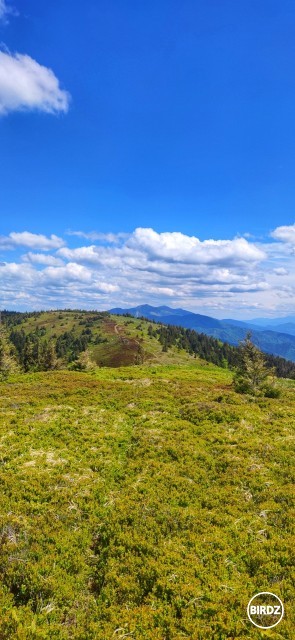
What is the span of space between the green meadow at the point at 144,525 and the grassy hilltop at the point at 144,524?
4 centimetres

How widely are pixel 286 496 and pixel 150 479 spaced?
548 centimetres

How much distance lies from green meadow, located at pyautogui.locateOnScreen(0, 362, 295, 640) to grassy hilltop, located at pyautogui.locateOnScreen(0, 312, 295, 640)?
0.13ft

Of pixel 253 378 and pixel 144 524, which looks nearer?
pixel 144 524

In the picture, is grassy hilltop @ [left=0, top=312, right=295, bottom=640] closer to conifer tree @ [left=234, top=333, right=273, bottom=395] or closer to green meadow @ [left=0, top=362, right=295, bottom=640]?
green meadow @ [left=0, top=362, right=295, bottom=640]

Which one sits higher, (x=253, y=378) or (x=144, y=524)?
(x=253, y=378)

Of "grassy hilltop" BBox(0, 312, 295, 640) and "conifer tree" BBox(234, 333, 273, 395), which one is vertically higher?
"conifer tree" BBox(234, 333, 273, 395)

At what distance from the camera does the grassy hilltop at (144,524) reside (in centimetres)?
824

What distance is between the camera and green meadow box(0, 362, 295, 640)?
27.0 feet

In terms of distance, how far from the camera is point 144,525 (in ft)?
37.7

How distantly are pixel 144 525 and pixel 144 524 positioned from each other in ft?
0.21

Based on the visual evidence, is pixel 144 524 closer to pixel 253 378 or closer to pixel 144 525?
pixel 144 525

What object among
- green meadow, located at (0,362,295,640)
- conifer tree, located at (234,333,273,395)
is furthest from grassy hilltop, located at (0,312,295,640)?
conifer tree, located at (234,333,273,395)

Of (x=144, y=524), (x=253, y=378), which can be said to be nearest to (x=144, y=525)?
(x=144, y=524)

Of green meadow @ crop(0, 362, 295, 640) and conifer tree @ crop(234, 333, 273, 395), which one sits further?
conifer tree @ crop(234, 333, 273, 395)
